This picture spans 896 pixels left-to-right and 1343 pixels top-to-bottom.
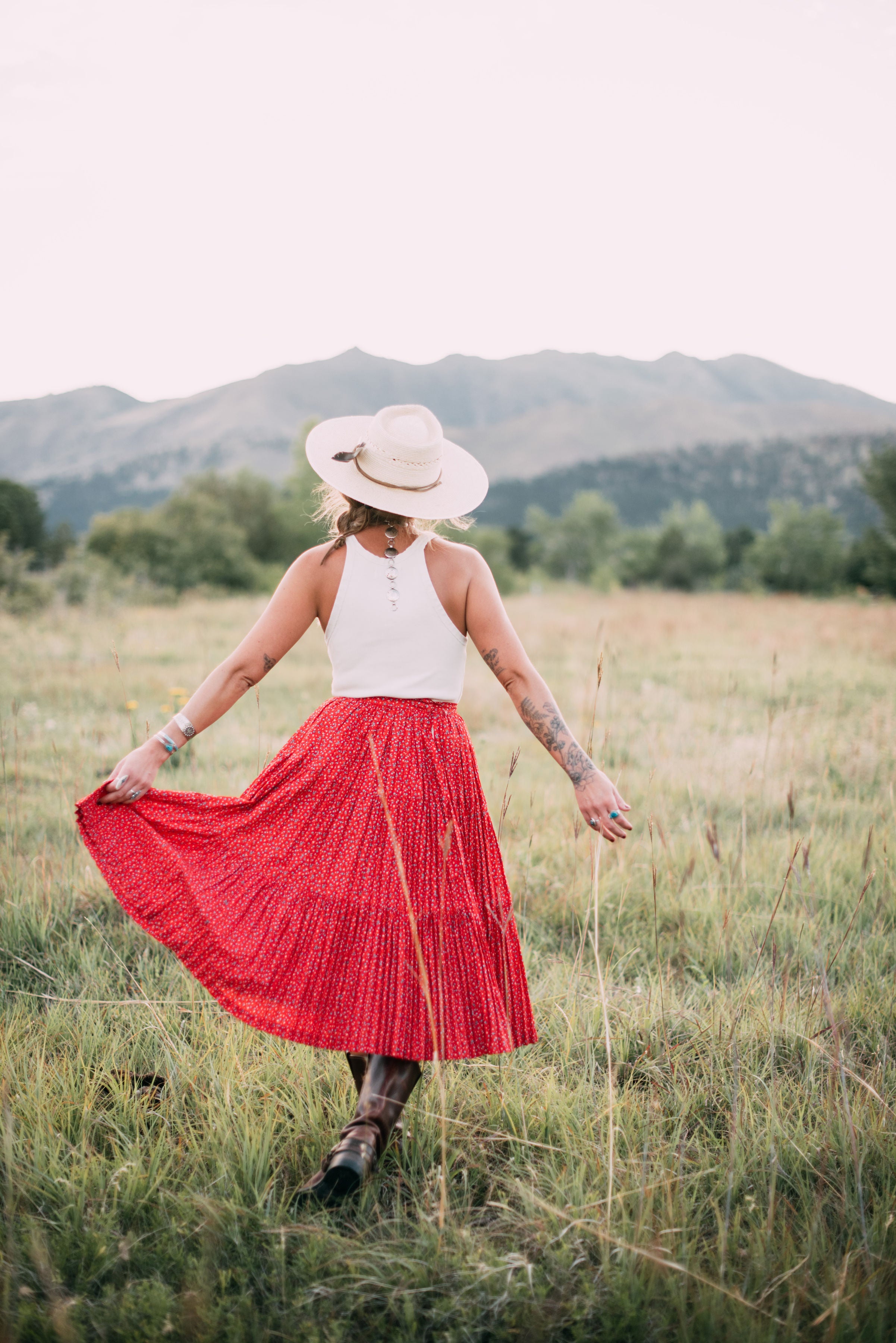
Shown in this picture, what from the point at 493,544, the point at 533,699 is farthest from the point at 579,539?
the point at 533,699

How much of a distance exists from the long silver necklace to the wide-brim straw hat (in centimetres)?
6

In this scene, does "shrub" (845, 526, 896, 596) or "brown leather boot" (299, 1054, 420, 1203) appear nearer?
"brown leather boot" (299, 1054, 420, 1203)

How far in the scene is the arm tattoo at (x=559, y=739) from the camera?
2176 mm

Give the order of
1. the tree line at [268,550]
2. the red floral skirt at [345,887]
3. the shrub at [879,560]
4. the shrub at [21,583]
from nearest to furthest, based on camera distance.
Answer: the red floral skirt at [345,887], the shrub at [21,583], the tree line at [268,550], the shrub at [879,560]

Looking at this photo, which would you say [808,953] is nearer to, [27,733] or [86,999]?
[86,999]

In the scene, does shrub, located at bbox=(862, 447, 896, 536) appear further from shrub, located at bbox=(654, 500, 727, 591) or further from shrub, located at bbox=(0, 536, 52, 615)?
shrub, located at bbox=(0, 536, 52, 615)

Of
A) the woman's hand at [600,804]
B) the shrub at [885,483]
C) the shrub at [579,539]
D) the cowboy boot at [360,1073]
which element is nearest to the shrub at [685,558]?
the shrub at [579,539]

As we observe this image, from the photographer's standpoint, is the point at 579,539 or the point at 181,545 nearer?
the point at 181,545

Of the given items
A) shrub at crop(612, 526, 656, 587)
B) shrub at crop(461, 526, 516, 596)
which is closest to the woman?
shrub at crop(461, 526, 516, 596)

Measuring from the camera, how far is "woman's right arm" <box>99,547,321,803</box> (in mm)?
2209

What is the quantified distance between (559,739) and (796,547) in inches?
2177

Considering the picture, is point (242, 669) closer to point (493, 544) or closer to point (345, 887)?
point (345, 887)

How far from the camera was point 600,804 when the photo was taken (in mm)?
2139

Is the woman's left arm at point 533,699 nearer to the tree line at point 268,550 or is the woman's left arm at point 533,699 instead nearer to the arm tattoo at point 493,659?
the arm tattoo at point 493,659
